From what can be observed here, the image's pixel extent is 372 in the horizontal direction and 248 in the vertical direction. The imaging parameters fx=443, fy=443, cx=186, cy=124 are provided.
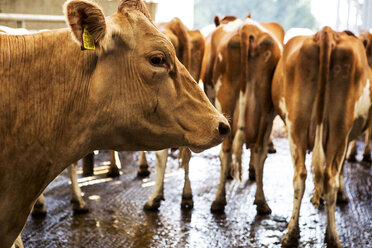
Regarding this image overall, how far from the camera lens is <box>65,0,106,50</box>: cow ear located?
1433 mm

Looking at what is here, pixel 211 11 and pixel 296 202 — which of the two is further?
pixel 211 11

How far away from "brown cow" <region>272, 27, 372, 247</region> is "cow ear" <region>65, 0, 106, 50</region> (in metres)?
2.22

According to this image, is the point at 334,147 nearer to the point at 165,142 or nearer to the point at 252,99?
the point at 252,99

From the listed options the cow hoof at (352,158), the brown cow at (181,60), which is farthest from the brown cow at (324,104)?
the cow hoof at (352,158)

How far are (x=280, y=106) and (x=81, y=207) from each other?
2033 millimetres

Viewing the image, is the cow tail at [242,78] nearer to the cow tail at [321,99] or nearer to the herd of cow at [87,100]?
the cow tail at [321,99]

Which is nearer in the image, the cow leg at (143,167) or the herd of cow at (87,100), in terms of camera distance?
the herd of cow at (87,100)

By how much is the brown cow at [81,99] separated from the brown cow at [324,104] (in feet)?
6.33

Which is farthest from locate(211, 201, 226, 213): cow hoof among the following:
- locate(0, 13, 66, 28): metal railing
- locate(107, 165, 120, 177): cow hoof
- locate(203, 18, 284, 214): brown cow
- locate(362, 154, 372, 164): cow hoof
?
locate(362, 154, 372, 164): cow hoof

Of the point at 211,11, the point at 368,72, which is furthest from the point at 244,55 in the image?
the point at 211,11

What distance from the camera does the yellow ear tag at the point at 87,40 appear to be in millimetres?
1439

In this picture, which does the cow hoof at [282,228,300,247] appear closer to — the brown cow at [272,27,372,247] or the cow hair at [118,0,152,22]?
the brown cow at [272,27,372,247]

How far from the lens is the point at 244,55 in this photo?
3.99 meters

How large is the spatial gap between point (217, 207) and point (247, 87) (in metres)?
1.17
